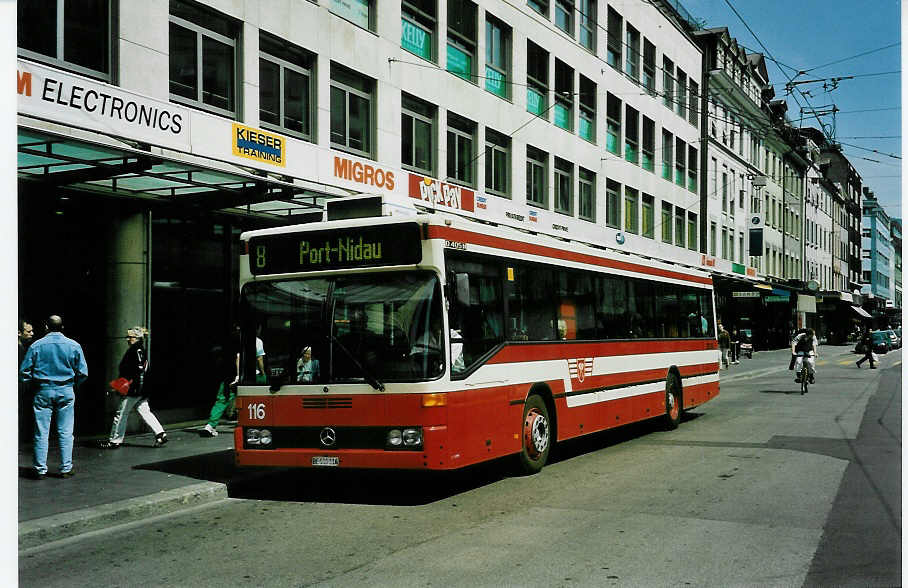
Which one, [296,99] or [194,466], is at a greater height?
[296,99]

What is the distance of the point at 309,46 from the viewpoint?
1775cm

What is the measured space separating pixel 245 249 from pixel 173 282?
21.2 feet

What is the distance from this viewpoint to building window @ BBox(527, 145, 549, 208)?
88.6 ft

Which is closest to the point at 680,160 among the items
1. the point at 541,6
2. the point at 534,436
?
the point at 541,6

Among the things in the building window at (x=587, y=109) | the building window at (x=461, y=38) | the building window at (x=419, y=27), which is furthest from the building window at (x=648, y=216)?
the building window at (x=419, y=27)

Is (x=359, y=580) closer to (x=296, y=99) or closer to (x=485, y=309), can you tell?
(x=485, y=309)

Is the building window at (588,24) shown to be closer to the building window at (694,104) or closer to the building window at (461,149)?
the building window at (461,149)

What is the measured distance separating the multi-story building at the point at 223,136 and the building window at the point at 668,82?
11.3 m

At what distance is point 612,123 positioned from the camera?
33281mm

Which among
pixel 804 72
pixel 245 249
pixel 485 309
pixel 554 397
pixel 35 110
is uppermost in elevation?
pixel 804 72

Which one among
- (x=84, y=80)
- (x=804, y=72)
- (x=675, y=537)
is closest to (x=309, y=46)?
(x=84, y=80)

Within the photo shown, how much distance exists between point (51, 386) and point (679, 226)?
34722 mm

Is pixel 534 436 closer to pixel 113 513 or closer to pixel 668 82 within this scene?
pixel 113 513

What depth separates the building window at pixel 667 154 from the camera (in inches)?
1528
